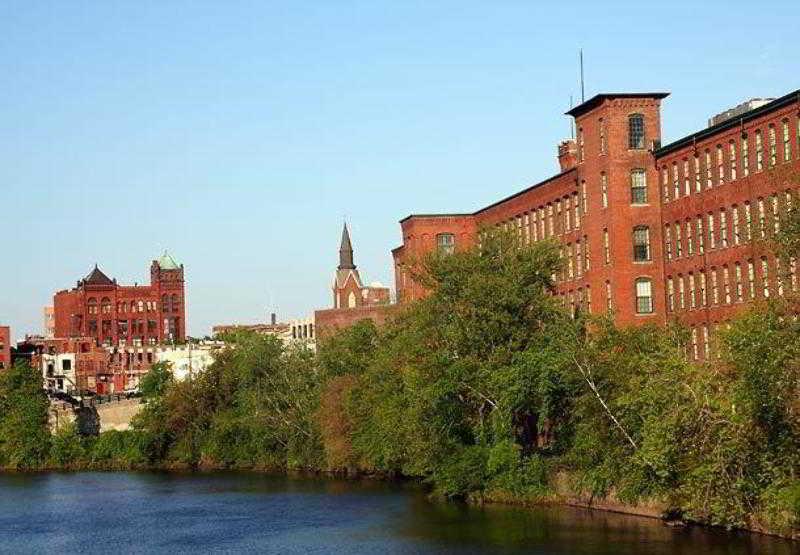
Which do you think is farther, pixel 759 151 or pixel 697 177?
pixel 697 177

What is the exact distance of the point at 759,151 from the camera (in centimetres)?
6888

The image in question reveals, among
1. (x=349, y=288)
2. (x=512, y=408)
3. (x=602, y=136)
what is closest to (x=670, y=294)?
(x=602, y=136)

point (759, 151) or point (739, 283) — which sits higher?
point (759, 151)

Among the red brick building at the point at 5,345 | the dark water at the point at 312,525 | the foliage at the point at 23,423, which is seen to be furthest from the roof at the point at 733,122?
the red brick building at the point at 5,345

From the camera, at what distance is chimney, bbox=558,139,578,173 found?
317 ft

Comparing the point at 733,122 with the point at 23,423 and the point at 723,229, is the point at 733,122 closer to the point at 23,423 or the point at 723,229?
the point at 723,229

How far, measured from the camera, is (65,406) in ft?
419

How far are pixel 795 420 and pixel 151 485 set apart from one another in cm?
5411

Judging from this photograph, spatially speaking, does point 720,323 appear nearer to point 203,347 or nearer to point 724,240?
point 724,240

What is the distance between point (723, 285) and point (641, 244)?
6763 millimetres

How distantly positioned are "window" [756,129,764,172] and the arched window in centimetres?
1010

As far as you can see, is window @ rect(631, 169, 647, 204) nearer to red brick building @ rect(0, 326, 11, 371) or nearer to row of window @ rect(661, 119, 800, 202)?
row of window @ rect(661, 119, 800, 202)

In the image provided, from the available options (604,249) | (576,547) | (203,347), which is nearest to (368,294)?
(203,347)

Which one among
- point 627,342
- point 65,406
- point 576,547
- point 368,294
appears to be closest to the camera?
point 576,547
